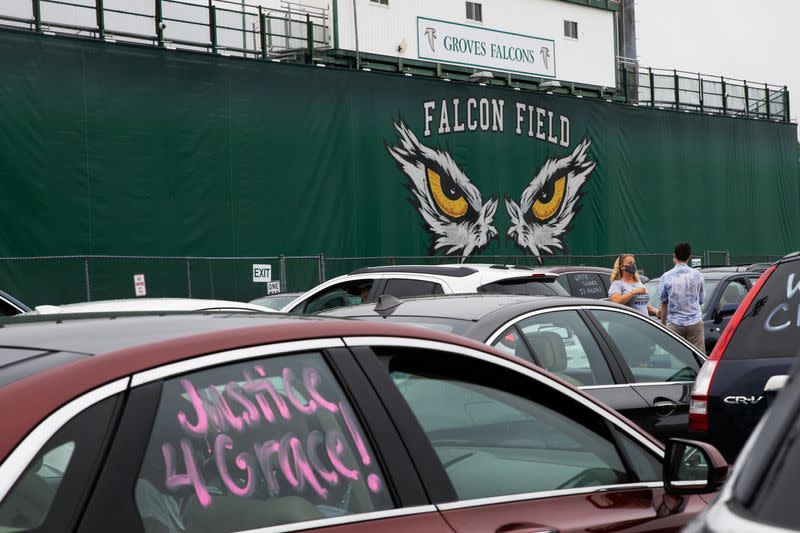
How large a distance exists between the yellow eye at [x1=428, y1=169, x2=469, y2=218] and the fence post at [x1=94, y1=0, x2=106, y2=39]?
36.8 ft

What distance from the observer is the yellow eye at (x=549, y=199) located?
129ft

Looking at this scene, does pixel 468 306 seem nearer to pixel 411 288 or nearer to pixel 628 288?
pixel 411 288

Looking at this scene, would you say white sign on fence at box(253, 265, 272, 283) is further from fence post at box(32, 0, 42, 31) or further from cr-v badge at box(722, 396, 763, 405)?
cr-v badge at box(722, 396, 763, 405)

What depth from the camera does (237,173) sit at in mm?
31844

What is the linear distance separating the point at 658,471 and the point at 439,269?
7.07 m

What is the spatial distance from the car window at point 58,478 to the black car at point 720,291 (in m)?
12.9

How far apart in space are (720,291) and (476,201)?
22.4 metres

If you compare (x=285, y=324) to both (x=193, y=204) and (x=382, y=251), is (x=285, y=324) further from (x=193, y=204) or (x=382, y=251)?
(x=382, y=251)

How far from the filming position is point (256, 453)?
111 inches

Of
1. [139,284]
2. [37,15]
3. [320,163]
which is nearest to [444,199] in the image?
[320,163]

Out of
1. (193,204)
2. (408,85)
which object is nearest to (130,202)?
(193,204)

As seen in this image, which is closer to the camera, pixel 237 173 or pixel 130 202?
pixel 130 202

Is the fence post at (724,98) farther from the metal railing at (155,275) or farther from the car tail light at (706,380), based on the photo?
the car tail light at (706,380)

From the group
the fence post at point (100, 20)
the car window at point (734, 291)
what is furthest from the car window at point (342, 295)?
the fence post at point (100, 20)
